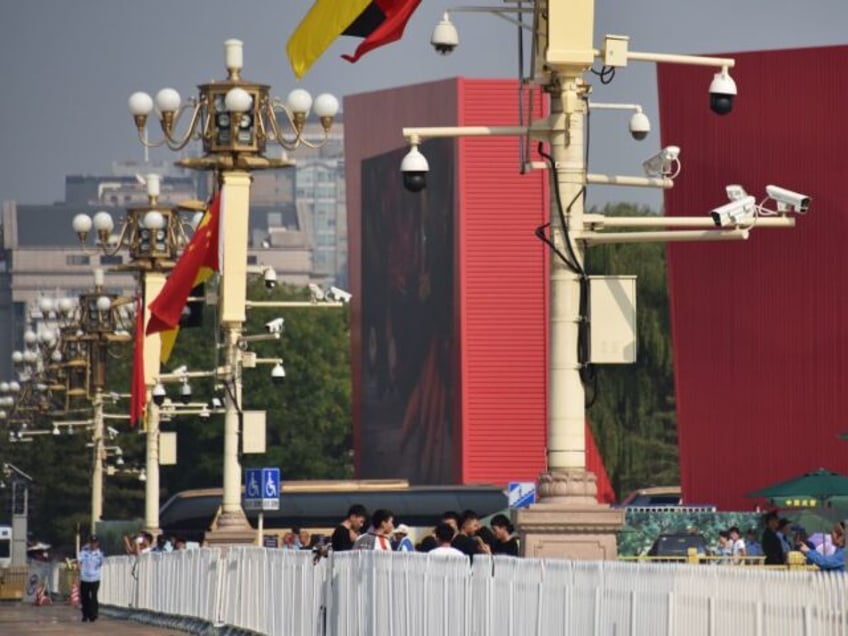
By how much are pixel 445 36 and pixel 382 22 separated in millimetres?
591

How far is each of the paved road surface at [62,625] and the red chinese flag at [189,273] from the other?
433 cm

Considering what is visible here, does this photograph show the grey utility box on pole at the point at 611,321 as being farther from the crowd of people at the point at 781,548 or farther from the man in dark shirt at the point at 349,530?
the man in dark shirt at the point at 349,530

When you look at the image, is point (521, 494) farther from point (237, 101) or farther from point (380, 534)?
point (380, 534)

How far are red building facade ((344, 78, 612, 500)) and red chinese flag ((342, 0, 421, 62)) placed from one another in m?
54.8

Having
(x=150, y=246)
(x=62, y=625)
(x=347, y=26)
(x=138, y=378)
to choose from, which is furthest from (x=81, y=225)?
(x=347, y=26)

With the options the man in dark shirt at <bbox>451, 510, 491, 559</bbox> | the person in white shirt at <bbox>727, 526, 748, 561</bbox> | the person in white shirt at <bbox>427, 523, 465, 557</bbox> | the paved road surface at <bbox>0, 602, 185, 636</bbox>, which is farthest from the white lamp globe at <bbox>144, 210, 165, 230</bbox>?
the person in white shirt at <bbox>427, 523, 465, 557</bbox>

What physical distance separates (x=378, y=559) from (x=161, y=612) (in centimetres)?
1750

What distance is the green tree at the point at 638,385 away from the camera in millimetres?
86875

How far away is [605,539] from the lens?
20953 millimetres

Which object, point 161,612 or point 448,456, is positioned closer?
point 161,612

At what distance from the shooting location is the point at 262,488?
35125mm

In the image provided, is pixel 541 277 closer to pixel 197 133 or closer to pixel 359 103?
pixel 359 103

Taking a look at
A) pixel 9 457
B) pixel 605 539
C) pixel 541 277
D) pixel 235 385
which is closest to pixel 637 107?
pixel 605 539

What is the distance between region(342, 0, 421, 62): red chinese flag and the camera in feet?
68.7
